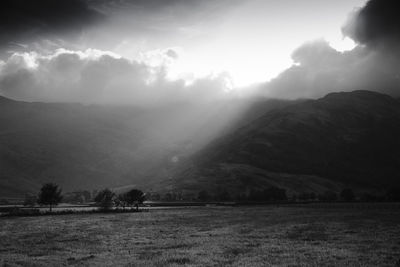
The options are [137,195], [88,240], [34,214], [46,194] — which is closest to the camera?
→ [88,240]

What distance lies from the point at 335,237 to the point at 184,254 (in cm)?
2301

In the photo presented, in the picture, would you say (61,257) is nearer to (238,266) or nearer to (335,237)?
(238,266)

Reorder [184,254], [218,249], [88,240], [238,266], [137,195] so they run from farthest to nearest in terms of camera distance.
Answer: [137,195]
[88,240]
[218,249]
[184,254]
[238,266]

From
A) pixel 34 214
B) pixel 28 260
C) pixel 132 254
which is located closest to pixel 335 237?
pixel 132 254

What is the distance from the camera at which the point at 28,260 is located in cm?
3162

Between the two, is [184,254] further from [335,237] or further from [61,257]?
[335,237]

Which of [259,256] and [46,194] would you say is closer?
[259,256]

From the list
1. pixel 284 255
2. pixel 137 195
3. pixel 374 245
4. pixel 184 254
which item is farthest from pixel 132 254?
pixel 137 195

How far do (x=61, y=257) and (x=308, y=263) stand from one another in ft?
71.3

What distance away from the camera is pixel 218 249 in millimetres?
37031

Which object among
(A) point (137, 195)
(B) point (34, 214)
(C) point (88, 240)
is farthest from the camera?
(A) point (137, 195)

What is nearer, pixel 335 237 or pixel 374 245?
pixel 374 245

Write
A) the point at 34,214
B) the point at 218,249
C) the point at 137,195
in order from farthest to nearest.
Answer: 1. the point at 137,195
2. the point at 34,214
3. the point at 218,249

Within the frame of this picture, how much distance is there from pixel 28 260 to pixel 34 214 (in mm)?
99045
